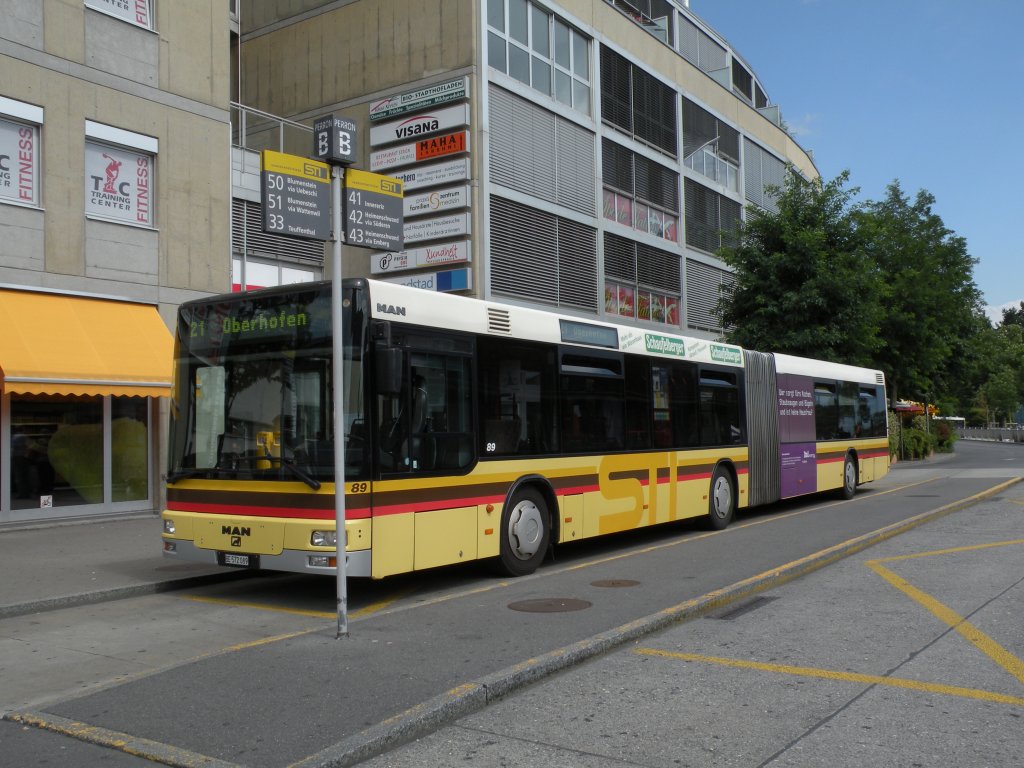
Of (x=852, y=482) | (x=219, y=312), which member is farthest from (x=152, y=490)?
(x=852, y=482)

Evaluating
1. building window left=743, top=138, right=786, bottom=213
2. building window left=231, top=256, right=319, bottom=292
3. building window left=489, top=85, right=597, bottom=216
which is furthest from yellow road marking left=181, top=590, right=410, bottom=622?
building window left=743, top=138, right=786, bottom=213

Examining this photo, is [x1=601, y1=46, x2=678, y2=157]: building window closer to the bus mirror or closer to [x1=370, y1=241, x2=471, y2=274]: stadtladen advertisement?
[x1=370, y1=241, x2=471, y2=274]: stadtladen advertisement

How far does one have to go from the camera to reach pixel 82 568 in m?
10.9

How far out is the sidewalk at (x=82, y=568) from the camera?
A: 9.27 m

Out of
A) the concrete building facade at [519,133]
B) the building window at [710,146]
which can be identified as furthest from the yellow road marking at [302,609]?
the building window at [710,146]

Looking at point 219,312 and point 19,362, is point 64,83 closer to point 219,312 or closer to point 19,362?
point 19,362

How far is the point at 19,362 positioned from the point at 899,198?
40.8 metres

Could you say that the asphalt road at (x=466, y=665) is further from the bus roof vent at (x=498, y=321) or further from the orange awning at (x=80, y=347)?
the orange awning at (x=80, y=347)

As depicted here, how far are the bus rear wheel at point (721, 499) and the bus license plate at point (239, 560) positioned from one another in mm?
7891

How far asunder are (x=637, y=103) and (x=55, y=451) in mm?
20332

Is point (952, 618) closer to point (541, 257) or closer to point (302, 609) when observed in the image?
point (302, 609)

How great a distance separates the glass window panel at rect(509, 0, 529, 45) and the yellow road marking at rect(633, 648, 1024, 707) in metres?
19.8

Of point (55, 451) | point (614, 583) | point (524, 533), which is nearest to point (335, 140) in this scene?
point (524, 533)

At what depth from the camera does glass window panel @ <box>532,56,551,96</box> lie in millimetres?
24422
